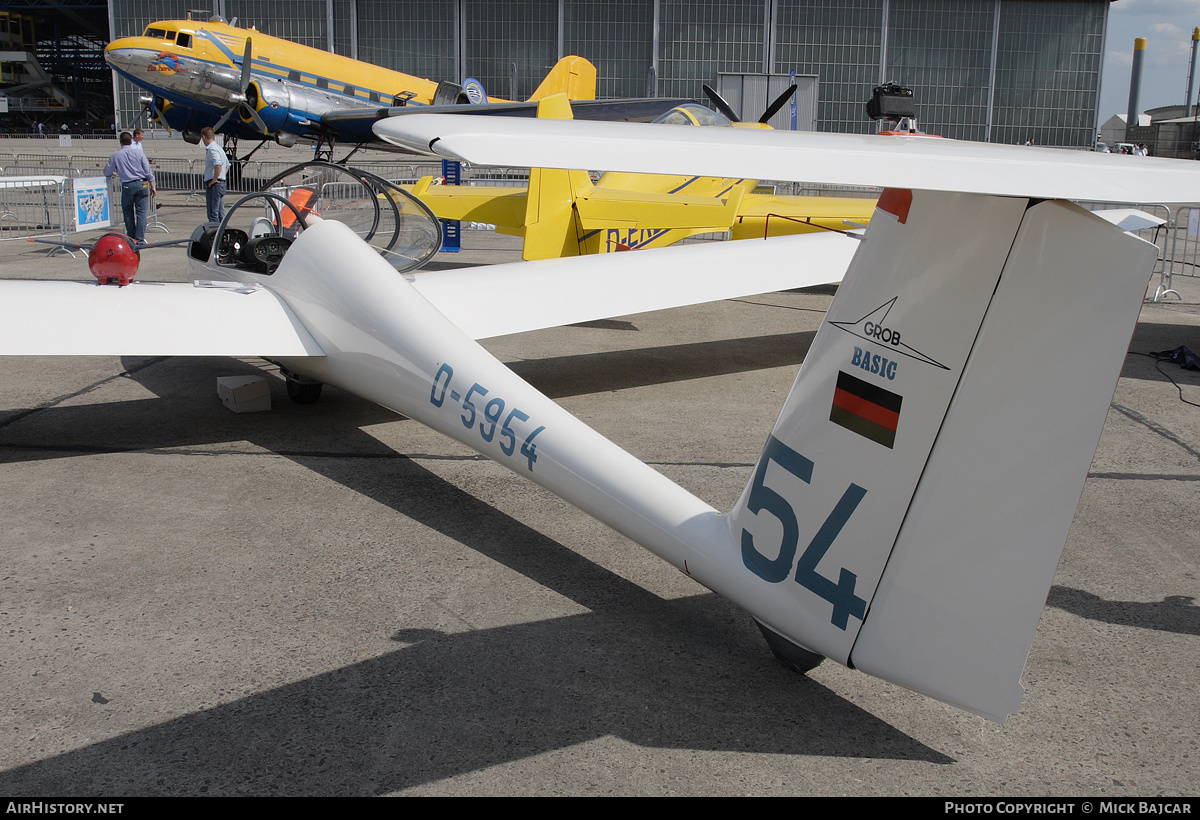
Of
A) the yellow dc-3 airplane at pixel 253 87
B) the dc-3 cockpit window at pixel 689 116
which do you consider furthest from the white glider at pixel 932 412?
the yellow dc-3 airplane at pixel 253 87

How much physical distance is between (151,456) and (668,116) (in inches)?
374

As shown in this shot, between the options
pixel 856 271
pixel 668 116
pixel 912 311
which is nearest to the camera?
pixel 912 311

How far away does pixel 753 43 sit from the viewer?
48.0 metres

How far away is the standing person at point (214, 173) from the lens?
50.7 ft

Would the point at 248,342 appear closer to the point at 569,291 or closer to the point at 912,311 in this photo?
the point at 569,291

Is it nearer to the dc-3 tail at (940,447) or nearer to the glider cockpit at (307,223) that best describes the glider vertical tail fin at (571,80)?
the glider cockpit at (307,223)

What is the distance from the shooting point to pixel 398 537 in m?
4.69

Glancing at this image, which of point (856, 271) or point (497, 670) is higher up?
point (856, 271)

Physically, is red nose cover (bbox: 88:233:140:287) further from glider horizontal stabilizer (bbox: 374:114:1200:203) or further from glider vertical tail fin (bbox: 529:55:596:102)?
glider vertical tail fin (bbox: 529:55:596:102)

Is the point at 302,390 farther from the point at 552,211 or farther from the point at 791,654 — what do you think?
the point at 791,654

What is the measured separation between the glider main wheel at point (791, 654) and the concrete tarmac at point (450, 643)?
142 millimetres

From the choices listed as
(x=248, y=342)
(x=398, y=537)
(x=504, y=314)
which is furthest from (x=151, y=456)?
(x=504, y=314)

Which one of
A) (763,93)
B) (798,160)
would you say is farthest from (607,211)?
(763,93)
